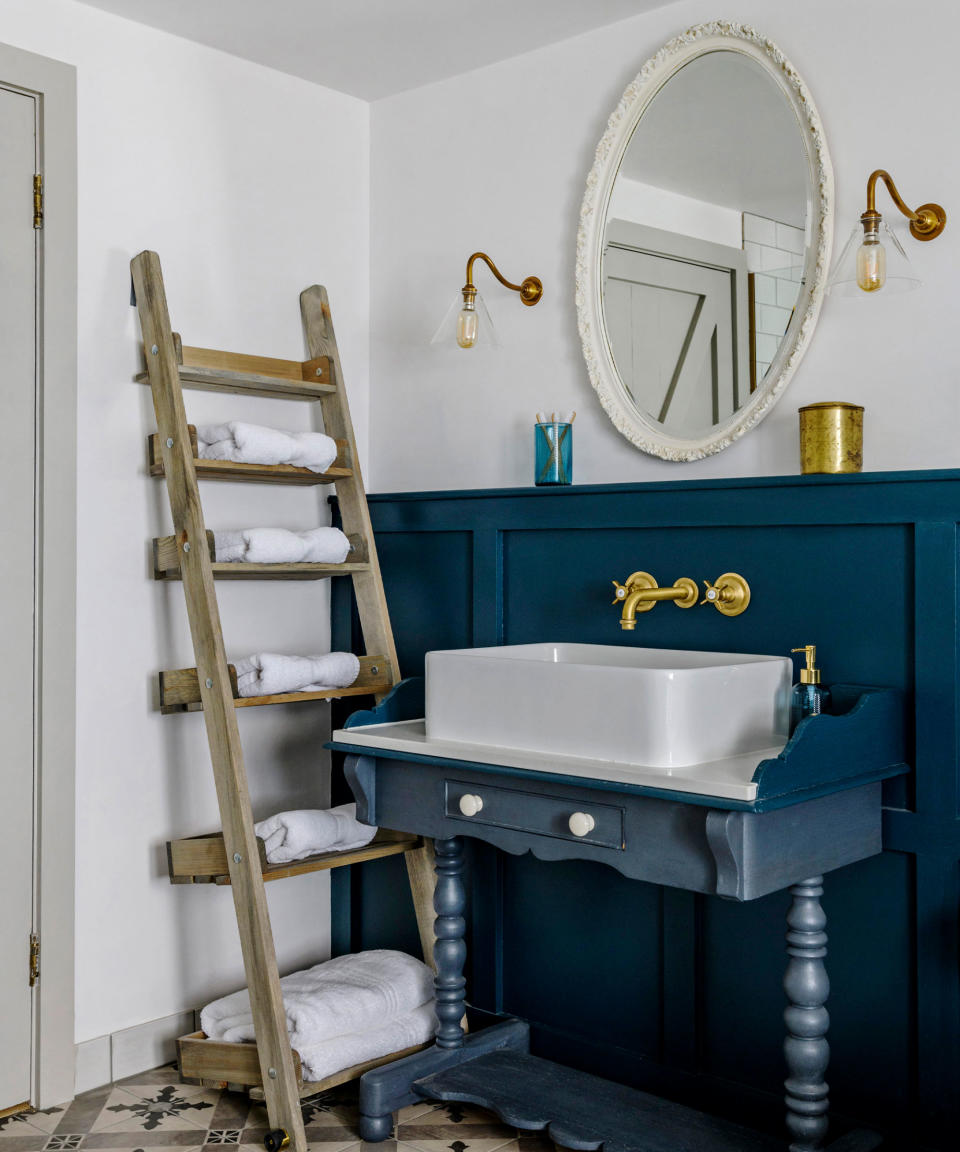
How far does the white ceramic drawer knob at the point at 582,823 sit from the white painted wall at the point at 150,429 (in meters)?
1.14

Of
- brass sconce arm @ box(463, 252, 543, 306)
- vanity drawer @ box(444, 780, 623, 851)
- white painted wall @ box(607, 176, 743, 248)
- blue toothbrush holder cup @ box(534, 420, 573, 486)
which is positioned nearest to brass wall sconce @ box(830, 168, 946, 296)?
white painted wall @ box(607, 176, 743, 248)

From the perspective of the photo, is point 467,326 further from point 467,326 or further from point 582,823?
point 582,823

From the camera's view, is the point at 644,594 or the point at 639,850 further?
the point at 644,594

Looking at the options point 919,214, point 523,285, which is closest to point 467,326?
point 523,285

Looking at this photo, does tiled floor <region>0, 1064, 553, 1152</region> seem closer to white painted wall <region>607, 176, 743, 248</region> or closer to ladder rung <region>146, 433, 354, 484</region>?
ladder rung <region>146, 433, 354, 484</region>

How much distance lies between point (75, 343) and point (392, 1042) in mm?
1640

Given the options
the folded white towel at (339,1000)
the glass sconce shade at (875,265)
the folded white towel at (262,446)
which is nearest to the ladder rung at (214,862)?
the folded white towel at (339,1000)

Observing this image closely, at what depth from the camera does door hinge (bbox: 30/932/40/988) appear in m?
2.51

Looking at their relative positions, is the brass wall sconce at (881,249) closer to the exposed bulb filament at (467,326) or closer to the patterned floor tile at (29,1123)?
the exposed bulb filament at (467,326)

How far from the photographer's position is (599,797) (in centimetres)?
201

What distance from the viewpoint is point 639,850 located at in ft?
6.42

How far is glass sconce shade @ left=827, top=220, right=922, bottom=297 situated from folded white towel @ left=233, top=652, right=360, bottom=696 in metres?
1.33

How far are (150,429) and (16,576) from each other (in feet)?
1.52

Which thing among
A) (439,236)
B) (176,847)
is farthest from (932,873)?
(439,236)
